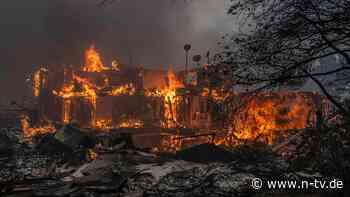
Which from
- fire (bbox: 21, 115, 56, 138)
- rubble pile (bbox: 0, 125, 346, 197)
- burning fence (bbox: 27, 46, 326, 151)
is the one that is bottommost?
rubble pile (bbox: 0, 125, 346, 197)

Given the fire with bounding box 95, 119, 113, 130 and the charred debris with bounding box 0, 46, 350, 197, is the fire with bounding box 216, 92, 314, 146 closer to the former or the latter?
the charred debris with bounding box 0, 46, 350, 197

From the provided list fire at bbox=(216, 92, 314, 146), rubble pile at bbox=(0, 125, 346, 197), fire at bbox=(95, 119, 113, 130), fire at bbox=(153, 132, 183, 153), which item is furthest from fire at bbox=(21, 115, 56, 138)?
fire at bbox=(216, 92, 314, 146)

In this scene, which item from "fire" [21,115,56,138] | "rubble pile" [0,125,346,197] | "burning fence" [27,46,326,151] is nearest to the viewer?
"rubble pile" [0,125,346,197]

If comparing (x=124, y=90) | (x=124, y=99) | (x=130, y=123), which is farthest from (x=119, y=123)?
(x=124, y=90)

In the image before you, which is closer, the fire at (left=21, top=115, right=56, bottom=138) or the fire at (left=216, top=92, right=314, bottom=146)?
the fire at (left=216, top=92, right=314, bottom=146)

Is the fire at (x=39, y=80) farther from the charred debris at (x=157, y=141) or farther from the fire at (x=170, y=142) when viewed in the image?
the fire at (x=170, y=142)

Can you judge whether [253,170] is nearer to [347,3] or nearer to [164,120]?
[347,3]

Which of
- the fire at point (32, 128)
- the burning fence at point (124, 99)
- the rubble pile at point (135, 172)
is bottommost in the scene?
the rubble pile at point (135, 172)

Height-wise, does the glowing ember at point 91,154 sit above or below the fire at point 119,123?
below

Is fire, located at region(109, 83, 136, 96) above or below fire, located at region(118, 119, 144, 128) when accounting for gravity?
above

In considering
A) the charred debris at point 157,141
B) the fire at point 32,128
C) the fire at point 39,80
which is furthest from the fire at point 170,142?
the fire at point 39,80

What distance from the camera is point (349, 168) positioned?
621 cm

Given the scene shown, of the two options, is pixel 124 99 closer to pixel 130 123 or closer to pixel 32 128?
pixel 130 123

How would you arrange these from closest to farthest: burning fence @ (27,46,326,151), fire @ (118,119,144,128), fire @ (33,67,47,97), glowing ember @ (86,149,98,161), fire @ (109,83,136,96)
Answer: glowing ember @ (86,149,98,161) → burning fence @ (27,46,326,151) → fire @ (118,119,144,128) → fire @ (109,83,136,96) → fire @ (33,67,47,97)
